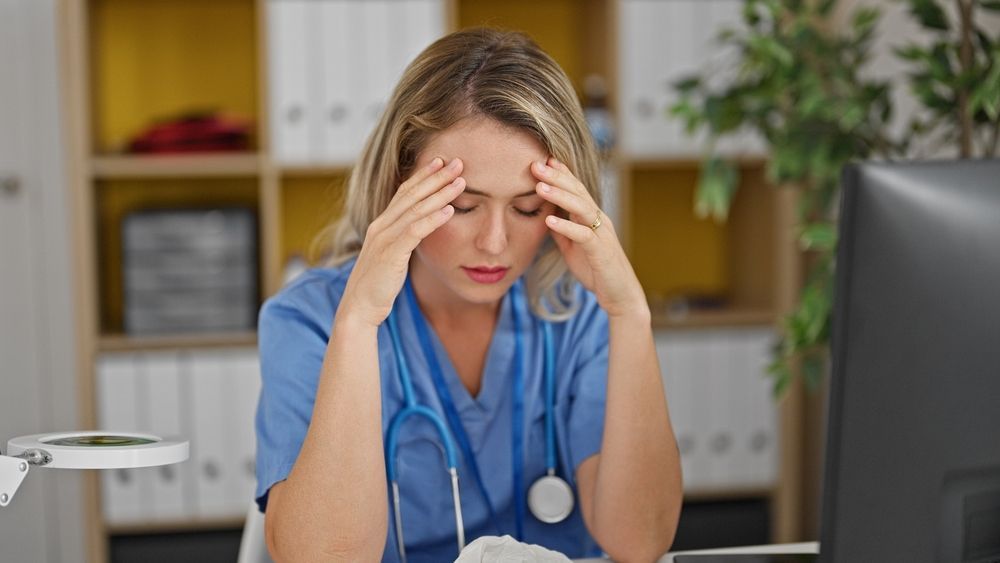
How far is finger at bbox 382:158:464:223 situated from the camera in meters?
1.17

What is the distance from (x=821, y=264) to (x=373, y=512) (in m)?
1.15

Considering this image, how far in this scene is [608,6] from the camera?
9.50 ft

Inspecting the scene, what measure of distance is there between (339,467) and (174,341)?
5.77ft

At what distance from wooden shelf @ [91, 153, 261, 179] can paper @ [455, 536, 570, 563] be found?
74.9 inches

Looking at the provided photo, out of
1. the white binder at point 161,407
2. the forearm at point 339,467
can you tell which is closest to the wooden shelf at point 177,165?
the white binder at point 161,407

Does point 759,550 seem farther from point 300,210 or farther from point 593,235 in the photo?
point 300,210

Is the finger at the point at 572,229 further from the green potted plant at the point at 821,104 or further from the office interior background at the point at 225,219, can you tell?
the office interior background at the point at 225,219

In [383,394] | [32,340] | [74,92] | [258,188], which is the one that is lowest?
[32,340]

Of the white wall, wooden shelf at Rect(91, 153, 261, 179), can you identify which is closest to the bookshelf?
wooden shelf at Rect(91, 153, 261, 179)

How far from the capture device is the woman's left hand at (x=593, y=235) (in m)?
1.21

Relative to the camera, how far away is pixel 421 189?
1168 mm

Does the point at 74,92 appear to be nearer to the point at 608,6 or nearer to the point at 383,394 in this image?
the point at 608,6

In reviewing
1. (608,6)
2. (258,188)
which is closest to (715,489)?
(608,6)

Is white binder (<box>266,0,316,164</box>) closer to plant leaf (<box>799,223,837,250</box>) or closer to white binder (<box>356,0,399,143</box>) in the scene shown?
white binder (<box>356,0,399,143</box>)
